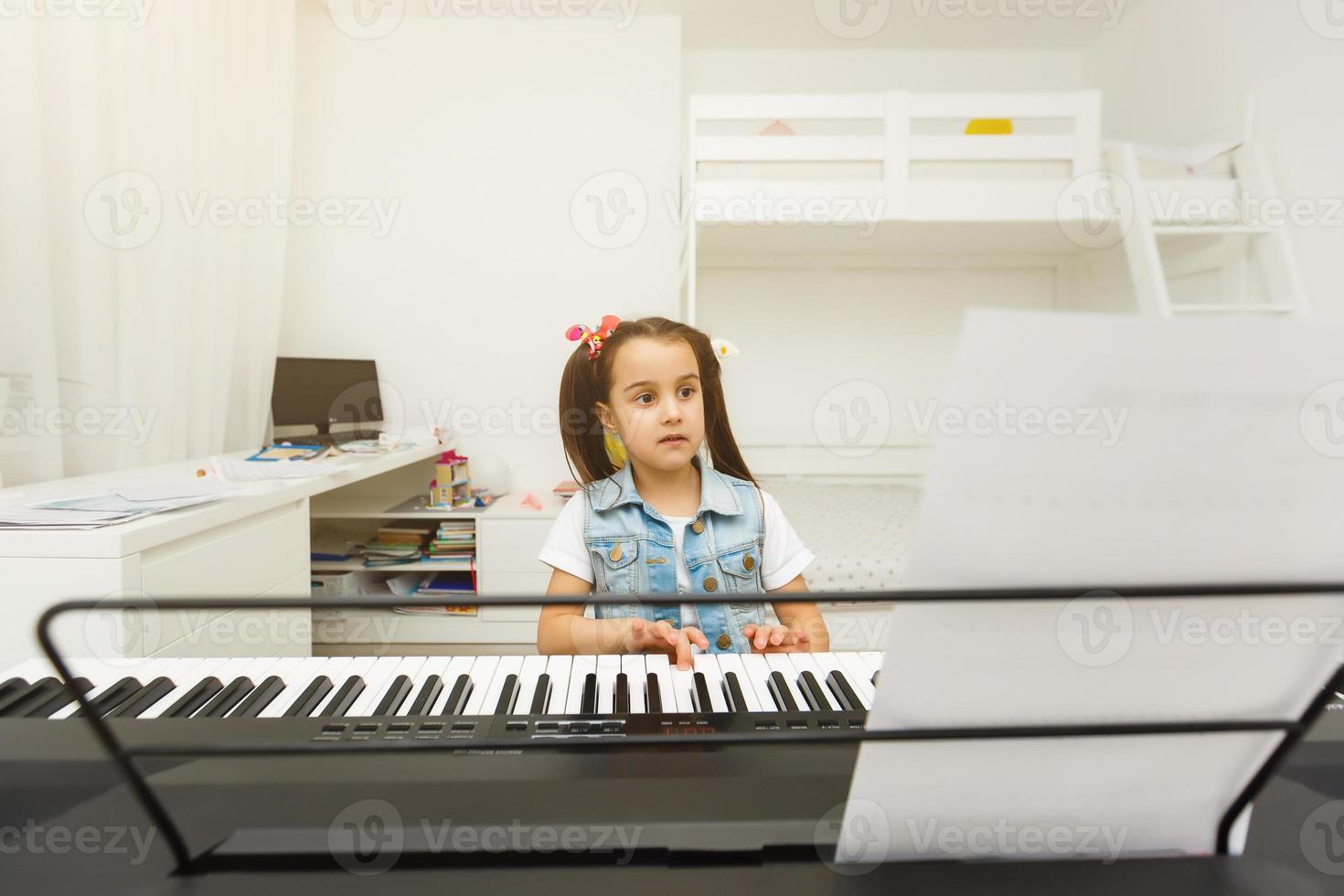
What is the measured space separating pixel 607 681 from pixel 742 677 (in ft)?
0.39

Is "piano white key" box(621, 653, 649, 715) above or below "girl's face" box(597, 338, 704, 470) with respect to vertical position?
below

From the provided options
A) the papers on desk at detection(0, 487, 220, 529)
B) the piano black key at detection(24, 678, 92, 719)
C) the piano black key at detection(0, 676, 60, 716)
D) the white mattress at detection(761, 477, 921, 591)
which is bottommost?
the white mattress at detection(761, 477, 921, 591)

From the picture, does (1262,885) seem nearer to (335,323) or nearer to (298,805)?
(298,805)

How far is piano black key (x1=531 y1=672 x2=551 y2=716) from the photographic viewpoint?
0.56 m

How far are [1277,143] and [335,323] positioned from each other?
3.62 meters

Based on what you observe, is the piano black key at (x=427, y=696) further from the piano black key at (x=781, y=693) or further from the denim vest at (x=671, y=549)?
the denim vest at (x=671, y=549)

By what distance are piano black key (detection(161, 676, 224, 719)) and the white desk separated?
127mm

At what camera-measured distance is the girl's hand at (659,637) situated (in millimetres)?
712

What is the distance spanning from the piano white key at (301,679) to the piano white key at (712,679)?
12.3 inches

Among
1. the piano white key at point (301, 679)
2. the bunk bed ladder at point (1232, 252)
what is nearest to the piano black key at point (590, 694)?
the piano white key at point (301, 679)

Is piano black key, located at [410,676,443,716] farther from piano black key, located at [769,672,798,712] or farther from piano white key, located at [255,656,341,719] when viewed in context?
piano black key, located at [769,672,798,712]

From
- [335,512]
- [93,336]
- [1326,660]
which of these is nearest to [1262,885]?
[1326,660]

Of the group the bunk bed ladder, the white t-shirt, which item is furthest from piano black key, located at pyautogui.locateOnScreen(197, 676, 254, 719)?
the bunk bed ladder

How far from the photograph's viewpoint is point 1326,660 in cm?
30
